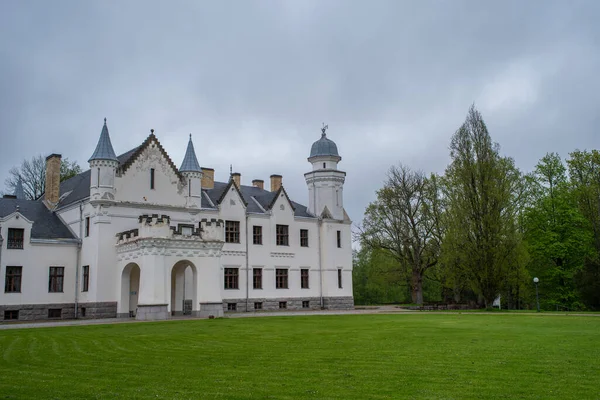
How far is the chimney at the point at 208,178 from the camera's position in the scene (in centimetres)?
4459

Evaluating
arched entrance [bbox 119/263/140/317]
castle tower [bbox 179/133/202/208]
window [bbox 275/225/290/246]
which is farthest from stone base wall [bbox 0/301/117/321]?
window [bbox 275/225/290/246]

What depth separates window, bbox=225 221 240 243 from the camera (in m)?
41.5

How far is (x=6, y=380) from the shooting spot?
33.3ft

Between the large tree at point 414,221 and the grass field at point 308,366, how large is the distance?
31.0 m

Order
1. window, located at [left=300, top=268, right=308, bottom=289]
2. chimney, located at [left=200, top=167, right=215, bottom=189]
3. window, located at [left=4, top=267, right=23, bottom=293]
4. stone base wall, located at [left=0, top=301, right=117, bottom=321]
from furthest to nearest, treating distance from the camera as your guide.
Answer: window, located at [left=300, top=268, right=308, bottom=289] < chimney, located at [left=200, top=167, right=215, bottom=189] < stone base wall, located at [left=0, top=301, right=117, bottom=321] < window, located at [left=4, top=267, right=23, bottom=293]

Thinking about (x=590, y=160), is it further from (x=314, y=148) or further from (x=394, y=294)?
(x=394, y=294)

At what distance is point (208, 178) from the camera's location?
1781 inches

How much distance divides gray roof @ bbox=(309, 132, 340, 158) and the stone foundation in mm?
20546

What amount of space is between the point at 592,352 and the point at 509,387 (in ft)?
16.8

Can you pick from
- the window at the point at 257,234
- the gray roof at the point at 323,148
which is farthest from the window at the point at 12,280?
the gray roof at the point at 323,148

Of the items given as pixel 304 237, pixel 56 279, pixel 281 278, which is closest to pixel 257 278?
pixel 281 278

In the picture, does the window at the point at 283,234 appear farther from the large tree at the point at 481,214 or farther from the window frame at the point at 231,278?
the large tree at the point at 481,214

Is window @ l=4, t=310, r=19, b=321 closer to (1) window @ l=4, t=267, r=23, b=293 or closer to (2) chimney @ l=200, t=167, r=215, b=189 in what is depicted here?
(1) window @ l=4, t=267, r=23, b=293

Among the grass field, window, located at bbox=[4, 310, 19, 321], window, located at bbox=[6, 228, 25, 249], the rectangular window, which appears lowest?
the grass field
